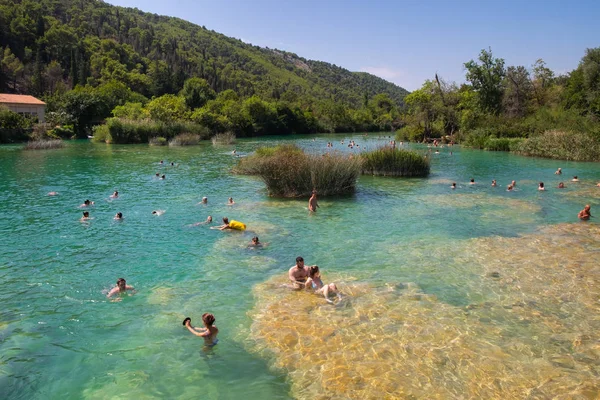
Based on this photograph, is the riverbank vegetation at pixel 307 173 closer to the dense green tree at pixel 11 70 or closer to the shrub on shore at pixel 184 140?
the shrub on shore at pixel 184 140

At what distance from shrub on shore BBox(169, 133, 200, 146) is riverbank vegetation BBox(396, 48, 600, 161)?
39204 millimetres

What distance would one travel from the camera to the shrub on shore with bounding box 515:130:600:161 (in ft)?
150

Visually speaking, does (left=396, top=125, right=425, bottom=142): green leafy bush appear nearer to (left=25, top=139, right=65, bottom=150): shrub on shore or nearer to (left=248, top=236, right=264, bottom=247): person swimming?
(left=25, top=139, right=65, bottom=150): shrub on shore

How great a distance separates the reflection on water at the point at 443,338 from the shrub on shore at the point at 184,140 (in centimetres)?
5839

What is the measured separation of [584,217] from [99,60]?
154m

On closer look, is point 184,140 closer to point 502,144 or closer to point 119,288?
point 502,144

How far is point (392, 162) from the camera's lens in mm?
34062

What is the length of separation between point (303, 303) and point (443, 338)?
Result: 3.63 metres

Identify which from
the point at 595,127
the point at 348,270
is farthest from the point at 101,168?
the point at 595,127

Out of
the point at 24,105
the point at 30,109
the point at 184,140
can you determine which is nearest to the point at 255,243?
the point at 184,140

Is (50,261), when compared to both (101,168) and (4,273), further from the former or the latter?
(101,168)

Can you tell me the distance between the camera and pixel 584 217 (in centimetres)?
2027

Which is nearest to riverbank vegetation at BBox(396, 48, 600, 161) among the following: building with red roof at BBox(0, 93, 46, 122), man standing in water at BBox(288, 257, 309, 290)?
man standing in water at BBox(288, 257, 309, 290)

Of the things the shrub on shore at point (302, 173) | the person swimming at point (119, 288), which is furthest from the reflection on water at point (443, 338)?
the shrub on shore at point (302, 173)
